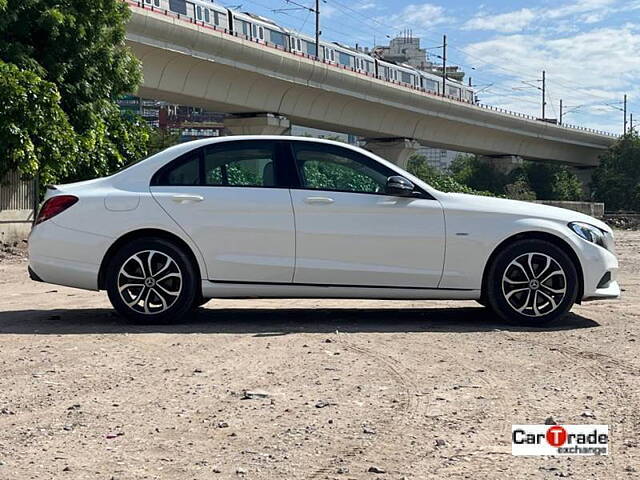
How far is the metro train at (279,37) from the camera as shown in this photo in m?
36.4

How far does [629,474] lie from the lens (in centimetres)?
354

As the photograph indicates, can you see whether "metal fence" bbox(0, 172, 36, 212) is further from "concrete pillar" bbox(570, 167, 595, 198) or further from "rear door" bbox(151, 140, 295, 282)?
"concrete pillar" bbox(570, 167, 595, 198)

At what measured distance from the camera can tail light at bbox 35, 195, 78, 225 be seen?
7129 mm

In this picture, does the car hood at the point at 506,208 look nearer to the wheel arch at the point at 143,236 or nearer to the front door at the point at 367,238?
the front door at the point at 367,238

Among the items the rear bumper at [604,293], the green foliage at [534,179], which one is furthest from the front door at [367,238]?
the green foliage at [534,179]

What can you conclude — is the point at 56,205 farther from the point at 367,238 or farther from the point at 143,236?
the point at 367,238

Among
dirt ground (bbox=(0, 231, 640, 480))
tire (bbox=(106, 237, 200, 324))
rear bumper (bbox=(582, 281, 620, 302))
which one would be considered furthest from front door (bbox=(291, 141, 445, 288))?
rear bumper (bbox=(582, 281, 620, 302))

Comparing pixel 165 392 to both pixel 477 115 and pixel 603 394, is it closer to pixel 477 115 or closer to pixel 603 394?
pixel 603 394

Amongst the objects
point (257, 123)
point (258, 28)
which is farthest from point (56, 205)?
point (258, 28)

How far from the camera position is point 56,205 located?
23.5 feet

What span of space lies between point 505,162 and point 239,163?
6306cm

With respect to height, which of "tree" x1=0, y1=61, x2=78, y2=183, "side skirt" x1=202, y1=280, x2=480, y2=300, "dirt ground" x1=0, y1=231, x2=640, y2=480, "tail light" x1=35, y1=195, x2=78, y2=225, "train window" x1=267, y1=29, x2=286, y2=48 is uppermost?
"train window" x1=267, y1=29, x2=286, y2=48

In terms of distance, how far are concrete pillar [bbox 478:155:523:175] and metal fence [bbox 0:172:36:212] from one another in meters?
54.2

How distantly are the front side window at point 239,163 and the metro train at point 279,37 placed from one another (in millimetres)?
24829
